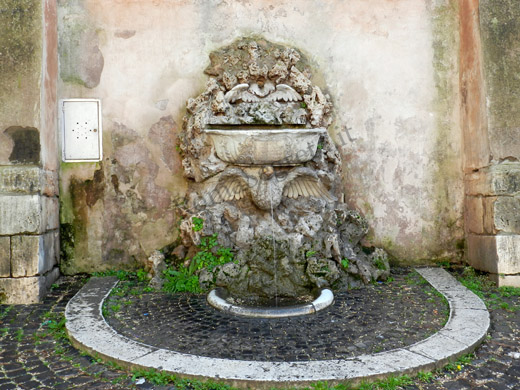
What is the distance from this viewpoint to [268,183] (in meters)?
4.79

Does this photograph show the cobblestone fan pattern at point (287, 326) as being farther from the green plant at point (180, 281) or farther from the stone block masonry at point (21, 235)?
the stone block masonry at point (21, 235)

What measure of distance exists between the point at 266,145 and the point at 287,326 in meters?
2.01

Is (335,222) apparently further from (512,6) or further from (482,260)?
(512,6)

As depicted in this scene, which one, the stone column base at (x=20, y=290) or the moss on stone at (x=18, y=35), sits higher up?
the moss on stone at (x=18, y=35)

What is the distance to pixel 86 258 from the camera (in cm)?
542

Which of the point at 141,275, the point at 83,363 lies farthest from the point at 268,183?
Answer: the point at 83,363

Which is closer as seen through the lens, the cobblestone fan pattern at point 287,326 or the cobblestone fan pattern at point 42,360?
the cobblestone fan pattern at point 42,360

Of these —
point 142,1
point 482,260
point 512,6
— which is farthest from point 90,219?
point 512,6

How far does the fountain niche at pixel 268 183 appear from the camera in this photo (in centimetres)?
451

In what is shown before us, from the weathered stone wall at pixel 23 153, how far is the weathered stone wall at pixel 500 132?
513cm

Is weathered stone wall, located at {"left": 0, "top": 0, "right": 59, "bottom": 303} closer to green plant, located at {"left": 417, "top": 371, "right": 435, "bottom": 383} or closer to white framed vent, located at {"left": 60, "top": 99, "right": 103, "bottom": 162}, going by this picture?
white framed vent, located at {"left": 60, "top": 99, "right": 103, "bottom": 162}

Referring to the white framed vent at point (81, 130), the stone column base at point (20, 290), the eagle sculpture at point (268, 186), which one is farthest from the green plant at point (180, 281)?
the white framed vent at point (81, 130)

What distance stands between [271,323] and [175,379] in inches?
44.0

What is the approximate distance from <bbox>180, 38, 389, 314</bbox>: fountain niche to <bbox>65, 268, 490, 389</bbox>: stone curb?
1355 millimetres
